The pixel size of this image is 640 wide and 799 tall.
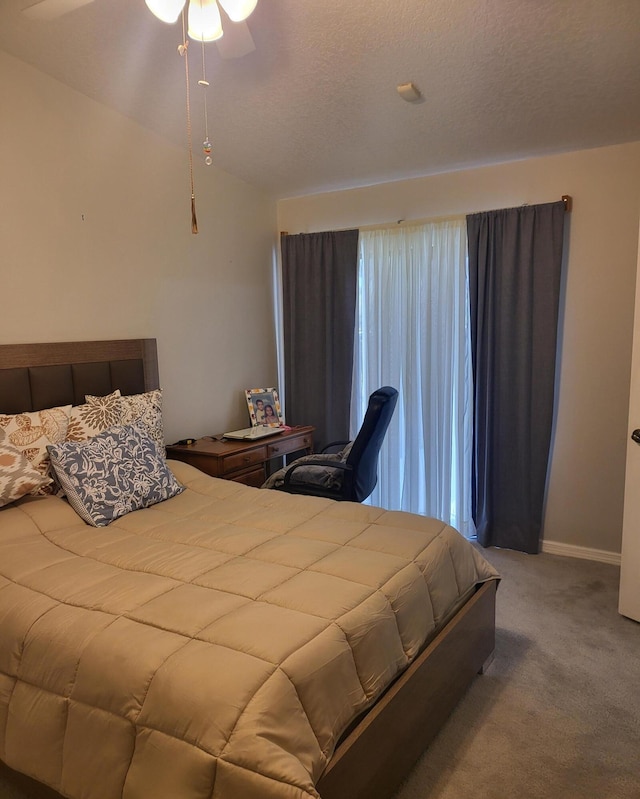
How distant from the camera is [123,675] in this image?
1.35 m

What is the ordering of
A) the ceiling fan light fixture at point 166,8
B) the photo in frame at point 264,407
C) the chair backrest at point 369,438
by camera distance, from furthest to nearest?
the photo in frame at point 264,407 < the chair backrest at point 369,438 < the ceiling fan light fixture at point 166,8

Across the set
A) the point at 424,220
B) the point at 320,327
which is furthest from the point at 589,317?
the point at 320,327

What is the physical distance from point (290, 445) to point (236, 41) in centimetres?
248

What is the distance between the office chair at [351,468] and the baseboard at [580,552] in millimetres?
1257

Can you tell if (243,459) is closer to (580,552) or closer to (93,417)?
(93,417)

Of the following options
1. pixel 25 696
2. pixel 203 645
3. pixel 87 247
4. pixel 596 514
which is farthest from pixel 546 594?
pixel 87 247

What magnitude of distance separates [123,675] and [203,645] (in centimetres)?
20

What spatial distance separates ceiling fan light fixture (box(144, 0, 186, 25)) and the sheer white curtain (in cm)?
246

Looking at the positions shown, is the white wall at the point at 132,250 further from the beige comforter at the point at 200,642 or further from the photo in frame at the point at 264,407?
the beige comforter at the point at 200,642

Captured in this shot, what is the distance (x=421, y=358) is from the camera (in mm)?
3906

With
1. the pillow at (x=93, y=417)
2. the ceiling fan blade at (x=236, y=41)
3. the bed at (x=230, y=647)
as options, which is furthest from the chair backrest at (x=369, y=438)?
the ceiling fan blade at (x=236, y=41)

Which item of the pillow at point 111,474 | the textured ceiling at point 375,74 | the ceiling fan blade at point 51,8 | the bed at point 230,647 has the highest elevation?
the textured ceiling at point 375,74

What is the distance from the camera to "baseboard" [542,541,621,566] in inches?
135

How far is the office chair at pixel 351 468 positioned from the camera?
3090 mm
